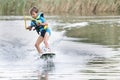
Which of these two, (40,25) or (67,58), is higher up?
(40,25)

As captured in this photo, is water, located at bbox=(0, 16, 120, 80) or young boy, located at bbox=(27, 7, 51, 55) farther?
young boy, located at bbox=(27, 7, 51, 55)

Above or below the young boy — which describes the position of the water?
below

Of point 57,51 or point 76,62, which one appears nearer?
point 76,62

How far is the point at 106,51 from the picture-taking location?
16.1 meters

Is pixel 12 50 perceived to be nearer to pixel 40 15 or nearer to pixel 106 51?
pixel 40 15

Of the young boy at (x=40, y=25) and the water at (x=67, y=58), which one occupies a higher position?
the young boy at (x=40, y=25)

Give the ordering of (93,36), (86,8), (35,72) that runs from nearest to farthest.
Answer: (35,72) < (93,36) < (86,8)

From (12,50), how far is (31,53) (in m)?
1.07

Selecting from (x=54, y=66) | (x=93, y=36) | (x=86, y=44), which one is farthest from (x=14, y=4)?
(x=54, y=66)

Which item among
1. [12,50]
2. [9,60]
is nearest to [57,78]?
[9,60]

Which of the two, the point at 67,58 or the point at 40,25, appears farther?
the point at 40,25

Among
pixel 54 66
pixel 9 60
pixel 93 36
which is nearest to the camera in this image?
pixel 54 66

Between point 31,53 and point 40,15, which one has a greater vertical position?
point 40,15

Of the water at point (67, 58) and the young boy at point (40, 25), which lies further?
the young boy at point (40, 25)
